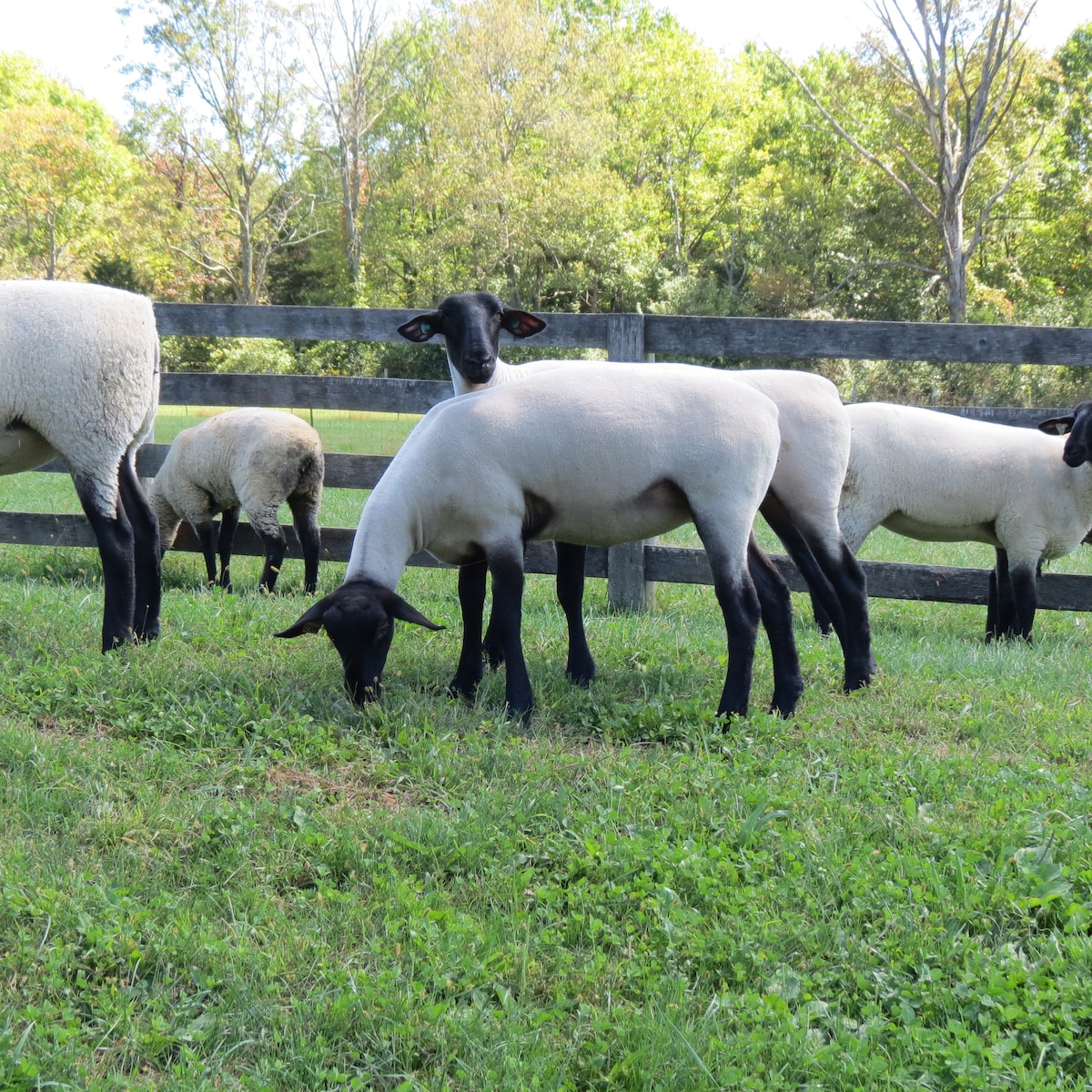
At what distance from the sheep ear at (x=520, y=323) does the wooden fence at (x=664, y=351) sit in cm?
41

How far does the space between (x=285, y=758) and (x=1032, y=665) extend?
13.4 ft

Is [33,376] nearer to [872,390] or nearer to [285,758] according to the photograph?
[285,758]

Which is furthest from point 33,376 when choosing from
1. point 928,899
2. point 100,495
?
point 928,899

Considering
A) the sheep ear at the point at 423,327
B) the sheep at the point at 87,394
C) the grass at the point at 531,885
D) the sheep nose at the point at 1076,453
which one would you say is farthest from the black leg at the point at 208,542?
the sheep nose at the point at 1076,453

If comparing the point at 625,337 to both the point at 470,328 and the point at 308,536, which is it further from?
the point at 308,536

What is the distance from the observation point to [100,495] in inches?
205

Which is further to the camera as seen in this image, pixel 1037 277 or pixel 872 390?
pixel 1037 277

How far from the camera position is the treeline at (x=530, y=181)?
3231 cm

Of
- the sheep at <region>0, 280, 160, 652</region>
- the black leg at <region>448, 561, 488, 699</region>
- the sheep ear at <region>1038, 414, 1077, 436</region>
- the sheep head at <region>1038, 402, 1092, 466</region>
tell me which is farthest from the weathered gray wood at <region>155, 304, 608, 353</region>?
the sheep ear at <region>1038, 414, 1077, 436</region>

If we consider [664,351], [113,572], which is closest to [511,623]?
[113,572]

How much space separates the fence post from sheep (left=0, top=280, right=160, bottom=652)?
10.6 feet

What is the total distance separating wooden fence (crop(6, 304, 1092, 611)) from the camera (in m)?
7.14

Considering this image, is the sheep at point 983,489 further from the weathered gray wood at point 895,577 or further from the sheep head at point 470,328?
the sheep head at point 470,328

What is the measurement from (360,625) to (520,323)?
2.58 m
